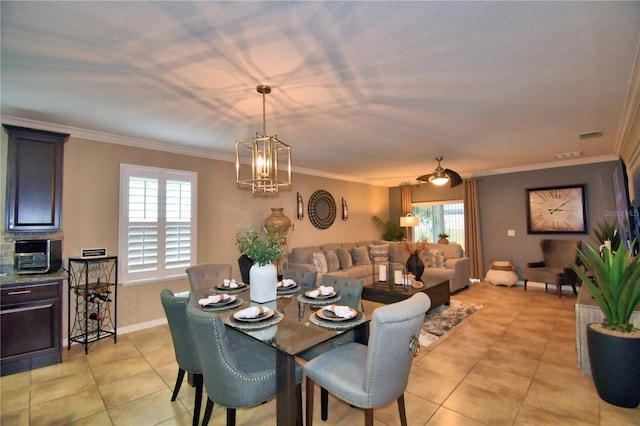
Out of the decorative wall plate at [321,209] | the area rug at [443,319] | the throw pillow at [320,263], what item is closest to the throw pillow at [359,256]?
the decorative wall plate at [321,209]

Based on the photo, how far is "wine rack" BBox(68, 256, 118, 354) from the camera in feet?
11.3

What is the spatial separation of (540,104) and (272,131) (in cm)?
294

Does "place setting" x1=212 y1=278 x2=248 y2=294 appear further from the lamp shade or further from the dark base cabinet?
the lamp shade

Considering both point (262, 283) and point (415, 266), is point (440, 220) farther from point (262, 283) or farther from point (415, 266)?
point (262, 283)

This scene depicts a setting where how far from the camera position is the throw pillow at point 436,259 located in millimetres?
5906

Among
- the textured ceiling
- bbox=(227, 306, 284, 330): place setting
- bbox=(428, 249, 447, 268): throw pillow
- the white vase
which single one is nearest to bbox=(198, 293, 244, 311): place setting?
the white vase

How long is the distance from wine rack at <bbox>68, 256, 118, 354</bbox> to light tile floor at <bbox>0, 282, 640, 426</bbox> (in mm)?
175

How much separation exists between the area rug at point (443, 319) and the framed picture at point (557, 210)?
2.67m

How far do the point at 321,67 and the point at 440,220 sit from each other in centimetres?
653

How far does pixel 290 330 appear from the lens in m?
1.79

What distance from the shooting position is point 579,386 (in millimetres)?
2512

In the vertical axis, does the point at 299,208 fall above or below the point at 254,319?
above

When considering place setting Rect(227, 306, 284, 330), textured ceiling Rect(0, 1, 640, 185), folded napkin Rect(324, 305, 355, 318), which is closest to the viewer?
textured ceiling Rect(0, 1, 640, 185)

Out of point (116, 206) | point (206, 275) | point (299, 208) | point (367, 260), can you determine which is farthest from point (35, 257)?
point (367, 260)
